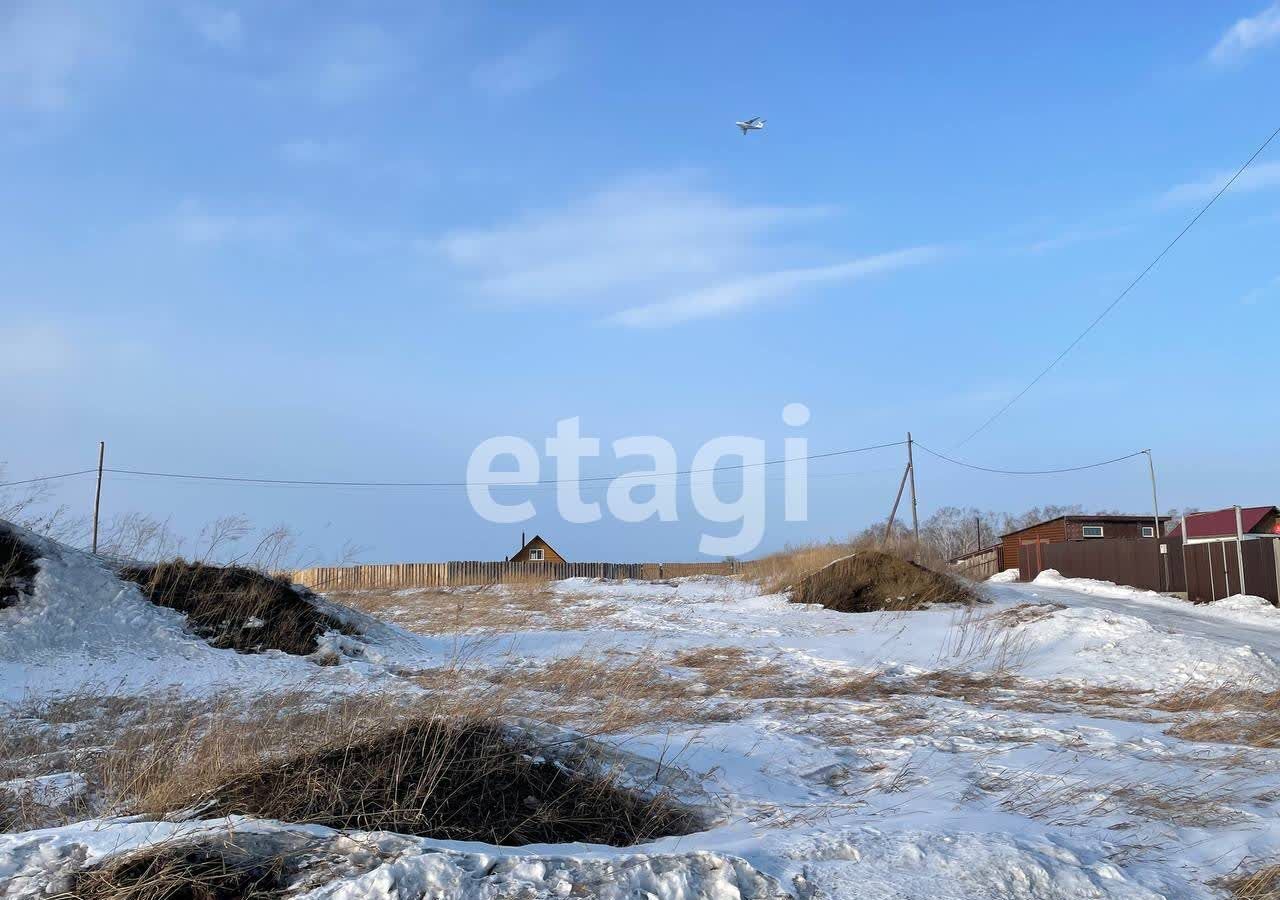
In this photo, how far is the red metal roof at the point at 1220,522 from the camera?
119 feet

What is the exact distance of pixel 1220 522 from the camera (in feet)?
123

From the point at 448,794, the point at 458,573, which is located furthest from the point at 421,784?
the point at 458,573

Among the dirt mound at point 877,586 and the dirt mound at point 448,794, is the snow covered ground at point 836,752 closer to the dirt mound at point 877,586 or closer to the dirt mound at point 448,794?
the dirt mound at point 448,794

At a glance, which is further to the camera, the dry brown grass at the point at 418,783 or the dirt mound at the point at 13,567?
the dirt mound at the point at 13,567

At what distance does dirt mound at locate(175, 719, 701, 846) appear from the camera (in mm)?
3658

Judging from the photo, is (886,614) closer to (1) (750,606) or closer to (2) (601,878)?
(1) (750,606)

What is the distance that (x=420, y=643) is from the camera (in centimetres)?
1375

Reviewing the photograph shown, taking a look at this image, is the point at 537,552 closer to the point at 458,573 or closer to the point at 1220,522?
the point at 458,573

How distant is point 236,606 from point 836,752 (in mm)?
9070

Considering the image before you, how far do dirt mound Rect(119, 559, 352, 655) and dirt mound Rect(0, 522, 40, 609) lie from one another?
3.73 feet

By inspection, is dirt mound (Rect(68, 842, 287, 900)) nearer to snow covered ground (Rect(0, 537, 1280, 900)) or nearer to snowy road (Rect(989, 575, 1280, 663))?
snow covered ground (Rect(0, 537, 1280, 900))

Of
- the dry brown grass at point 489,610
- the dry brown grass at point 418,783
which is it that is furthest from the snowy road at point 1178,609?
the dry brown grass at point 418,783

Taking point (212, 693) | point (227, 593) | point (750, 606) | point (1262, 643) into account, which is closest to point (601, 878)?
point (212, 693)

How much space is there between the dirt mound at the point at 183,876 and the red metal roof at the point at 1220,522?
124ft
